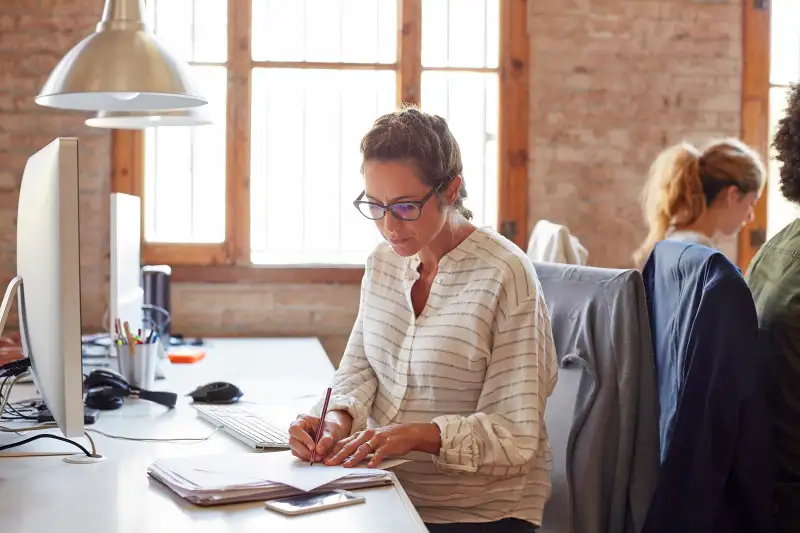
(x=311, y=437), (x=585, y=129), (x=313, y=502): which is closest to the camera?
(x=313, y=502)

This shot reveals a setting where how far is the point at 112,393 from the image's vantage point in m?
2.14

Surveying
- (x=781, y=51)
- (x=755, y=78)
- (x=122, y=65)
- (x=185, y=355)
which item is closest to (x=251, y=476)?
(x=122, y=65)

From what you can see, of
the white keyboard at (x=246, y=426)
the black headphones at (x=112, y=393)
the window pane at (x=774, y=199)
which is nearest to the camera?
the white keyboard at (x=246, y=426)

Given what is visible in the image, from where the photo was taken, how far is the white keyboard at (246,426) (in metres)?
1.71

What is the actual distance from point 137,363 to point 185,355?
72cm

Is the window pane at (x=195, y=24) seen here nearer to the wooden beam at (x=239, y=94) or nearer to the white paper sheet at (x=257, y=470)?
the wooden beam at (x=239, y=94)

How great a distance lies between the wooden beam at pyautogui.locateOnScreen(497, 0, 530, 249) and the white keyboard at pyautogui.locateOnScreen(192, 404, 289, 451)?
6.65ft

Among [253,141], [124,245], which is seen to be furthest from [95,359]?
[253,141]

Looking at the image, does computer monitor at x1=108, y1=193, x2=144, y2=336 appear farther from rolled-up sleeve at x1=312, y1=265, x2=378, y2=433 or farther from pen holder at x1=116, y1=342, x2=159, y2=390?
rolled-up sleeve at x1=312, y1=265, x2=378, y2=433

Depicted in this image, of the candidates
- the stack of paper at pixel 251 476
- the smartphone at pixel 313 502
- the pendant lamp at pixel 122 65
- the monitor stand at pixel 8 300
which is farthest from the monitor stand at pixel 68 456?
the pendant lamp at pixel 122 65

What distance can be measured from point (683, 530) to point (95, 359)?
6.34ft

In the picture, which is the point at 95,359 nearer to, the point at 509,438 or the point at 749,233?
the point at 509,438

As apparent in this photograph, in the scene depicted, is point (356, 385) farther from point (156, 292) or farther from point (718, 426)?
point (156, 292)

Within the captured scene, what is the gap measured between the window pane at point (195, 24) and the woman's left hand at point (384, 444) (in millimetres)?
2619
